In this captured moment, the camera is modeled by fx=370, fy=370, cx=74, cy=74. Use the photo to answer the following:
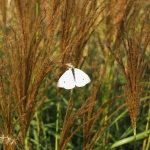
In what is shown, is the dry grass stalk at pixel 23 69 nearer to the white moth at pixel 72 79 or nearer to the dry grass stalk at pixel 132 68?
the white moth at pixel 72 79

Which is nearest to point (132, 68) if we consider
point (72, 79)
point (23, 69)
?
point (72, 79)

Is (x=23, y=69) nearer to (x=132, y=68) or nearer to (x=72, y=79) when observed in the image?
(x=72, y=79)

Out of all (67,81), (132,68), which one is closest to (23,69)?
(67,81)

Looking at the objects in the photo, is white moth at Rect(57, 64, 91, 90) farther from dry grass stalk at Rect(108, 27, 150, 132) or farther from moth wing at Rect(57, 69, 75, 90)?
dry grass stalk at Rect(108, 27, 150, 132)

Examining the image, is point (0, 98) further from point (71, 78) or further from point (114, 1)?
point (114, 1)

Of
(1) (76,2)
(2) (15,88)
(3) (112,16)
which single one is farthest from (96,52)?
(2) (15,88)

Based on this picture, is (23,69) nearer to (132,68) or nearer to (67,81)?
(67,81)

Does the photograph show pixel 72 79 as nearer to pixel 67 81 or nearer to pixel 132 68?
pixel 67 81

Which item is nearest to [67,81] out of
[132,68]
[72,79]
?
[72,79]
